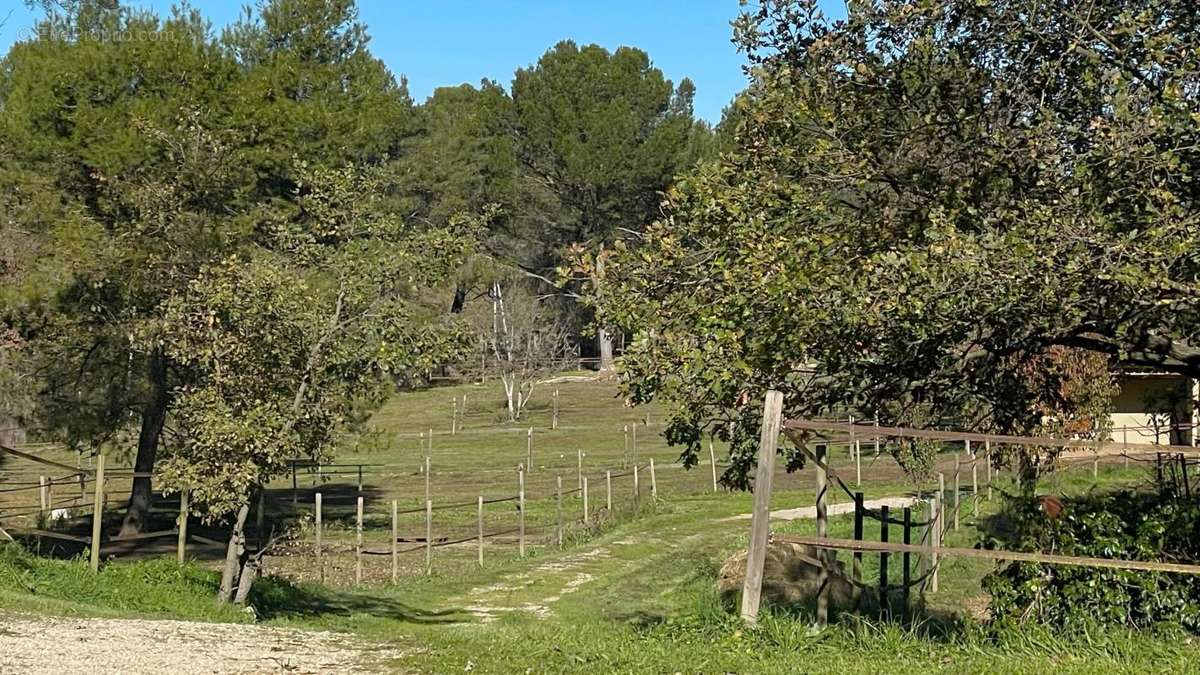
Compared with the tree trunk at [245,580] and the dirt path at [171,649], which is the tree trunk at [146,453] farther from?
the dirt path at [171,649]

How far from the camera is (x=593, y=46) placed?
5969cm

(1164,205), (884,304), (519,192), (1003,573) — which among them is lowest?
(1003,573)

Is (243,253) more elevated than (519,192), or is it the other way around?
(519,192)

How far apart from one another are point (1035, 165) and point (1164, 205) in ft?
3.70

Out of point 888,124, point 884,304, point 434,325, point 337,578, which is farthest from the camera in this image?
point 337,578

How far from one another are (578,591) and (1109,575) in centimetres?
1251

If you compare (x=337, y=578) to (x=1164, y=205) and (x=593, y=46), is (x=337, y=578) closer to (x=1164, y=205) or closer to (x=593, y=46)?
(x=1164, y=205)

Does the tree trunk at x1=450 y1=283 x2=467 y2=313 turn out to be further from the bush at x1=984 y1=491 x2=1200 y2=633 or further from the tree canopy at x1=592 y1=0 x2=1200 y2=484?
the bush at x1=984 y1=491 x2=1200 y2=633

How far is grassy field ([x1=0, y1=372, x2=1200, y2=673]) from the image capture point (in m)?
7.96

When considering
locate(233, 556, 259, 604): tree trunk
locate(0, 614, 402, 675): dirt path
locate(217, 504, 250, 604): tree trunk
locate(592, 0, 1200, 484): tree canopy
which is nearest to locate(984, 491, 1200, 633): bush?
locate(592, 0, 1200, 484): tree canopy

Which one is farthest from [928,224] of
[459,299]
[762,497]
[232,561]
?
[459,299]

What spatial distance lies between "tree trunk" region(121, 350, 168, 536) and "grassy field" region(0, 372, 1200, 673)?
10.4 feet

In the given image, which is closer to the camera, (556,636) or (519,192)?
(556,636)

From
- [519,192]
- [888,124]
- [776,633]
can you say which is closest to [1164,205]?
[888,124]
